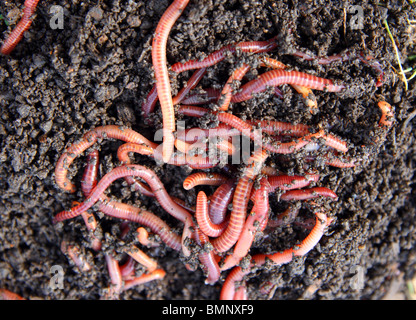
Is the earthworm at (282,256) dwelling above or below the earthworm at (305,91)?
below

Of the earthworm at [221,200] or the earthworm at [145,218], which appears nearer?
the earthworm at [221,200]

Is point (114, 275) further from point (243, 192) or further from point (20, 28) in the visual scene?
point (20, 28)

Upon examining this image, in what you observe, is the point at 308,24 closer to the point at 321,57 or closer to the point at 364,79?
the point at 321,57

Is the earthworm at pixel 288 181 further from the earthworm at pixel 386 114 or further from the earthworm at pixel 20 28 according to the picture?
the earthworm at pixel 20 28

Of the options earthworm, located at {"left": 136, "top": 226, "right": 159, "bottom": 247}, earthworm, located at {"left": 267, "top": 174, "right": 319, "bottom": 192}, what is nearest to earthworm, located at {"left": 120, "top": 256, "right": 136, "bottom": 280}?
earthworm, located at {"left": 136, "top": 226, "right": 159, "bottom": 247}

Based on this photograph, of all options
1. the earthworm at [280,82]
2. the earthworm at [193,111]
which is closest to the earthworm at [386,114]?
the earthworm at [280,82]

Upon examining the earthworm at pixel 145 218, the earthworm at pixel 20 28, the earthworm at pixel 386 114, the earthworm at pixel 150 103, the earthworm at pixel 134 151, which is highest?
the earthworm at pixel 20 28

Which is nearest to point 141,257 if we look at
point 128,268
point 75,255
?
point 128,268

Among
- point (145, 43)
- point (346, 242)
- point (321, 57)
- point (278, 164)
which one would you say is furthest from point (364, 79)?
point (145, 43)
